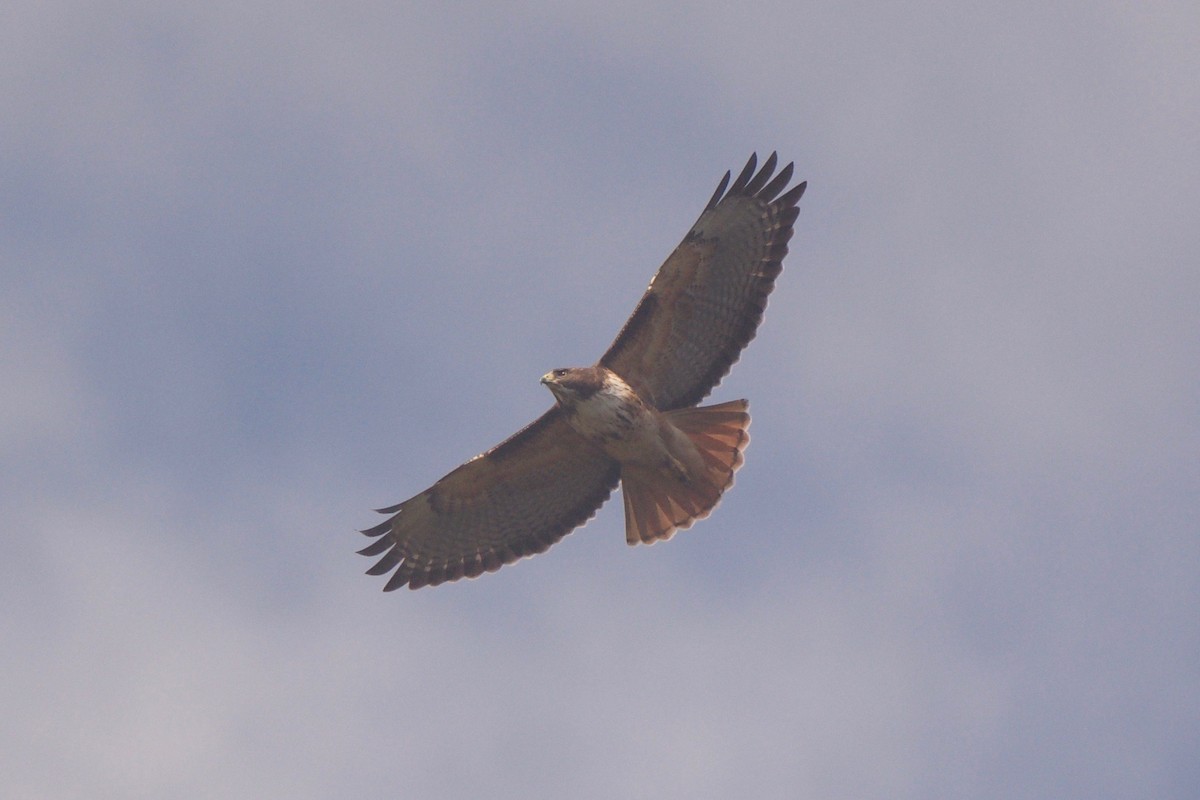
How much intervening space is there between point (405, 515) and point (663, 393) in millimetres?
3271

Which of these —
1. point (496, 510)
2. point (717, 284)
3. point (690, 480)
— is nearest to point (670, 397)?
point (690, 480)

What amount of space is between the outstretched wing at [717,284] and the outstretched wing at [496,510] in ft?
4.12

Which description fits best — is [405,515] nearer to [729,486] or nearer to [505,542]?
[505,542]

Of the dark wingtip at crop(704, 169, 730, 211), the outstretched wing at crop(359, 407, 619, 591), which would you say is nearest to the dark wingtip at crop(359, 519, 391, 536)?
the outstretched wing at crop(359, 407, 619, 591)

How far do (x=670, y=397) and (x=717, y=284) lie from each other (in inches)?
50.7

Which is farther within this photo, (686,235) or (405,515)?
(405,515)

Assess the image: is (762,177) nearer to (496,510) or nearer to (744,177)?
(744,177)

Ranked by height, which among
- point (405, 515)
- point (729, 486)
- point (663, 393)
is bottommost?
point (729, 486)

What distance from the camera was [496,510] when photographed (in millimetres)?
18109

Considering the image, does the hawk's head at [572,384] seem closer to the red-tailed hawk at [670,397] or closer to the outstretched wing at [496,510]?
the red-tailed hawk at [670,397]

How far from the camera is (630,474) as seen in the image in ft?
57.9

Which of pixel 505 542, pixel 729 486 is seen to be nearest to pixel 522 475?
pixel 505 542

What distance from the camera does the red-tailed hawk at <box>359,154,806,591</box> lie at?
16844mm

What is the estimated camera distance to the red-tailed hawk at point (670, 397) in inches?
663
